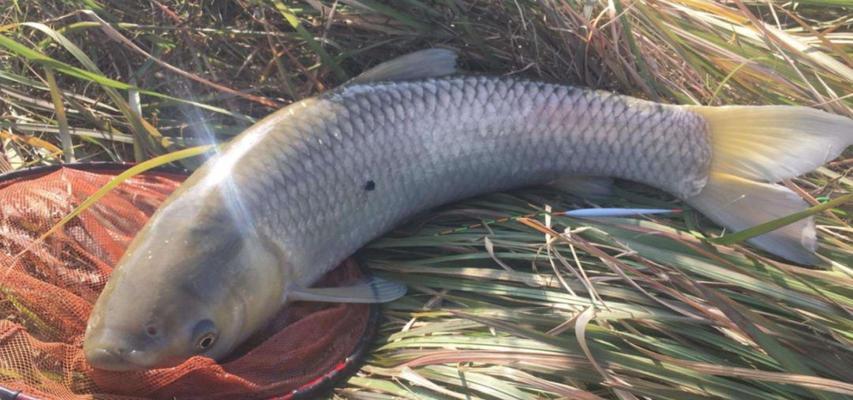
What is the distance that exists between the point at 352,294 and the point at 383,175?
0.42 m

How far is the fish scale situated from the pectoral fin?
93 millimetres

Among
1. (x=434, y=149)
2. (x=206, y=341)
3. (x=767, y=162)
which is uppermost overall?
(x=434, y=149)

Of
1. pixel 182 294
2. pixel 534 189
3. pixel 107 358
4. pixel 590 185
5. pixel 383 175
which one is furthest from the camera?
pixel 534 189

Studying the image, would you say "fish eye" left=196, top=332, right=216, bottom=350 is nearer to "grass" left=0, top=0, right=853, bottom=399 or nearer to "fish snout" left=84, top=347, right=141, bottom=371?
"fish snout" left=84, top=347, right=141, bottom=371

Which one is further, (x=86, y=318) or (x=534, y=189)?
(x=534, y=189)

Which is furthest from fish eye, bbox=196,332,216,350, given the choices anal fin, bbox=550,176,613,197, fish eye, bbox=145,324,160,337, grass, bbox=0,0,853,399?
anal fin, bbox=550,176,613,197

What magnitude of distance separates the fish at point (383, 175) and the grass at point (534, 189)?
147 mm

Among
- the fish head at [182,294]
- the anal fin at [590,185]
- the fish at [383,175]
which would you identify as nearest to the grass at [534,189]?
the anal fin at [590,185]

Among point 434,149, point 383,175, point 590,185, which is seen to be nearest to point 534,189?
point 590,185

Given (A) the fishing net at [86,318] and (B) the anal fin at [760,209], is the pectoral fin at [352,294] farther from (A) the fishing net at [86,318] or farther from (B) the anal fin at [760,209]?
(B) the anal fin at [760,209]

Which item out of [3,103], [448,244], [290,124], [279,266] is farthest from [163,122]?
[448,244]

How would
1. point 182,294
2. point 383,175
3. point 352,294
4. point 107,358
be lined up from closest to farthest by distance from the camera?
point 107,358 < point 182,294 < point 352,294 < point 383,175

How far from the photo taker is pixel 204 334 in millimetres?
1884

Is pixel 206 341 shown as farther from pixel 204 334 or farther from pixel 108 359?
pixel 108 359
